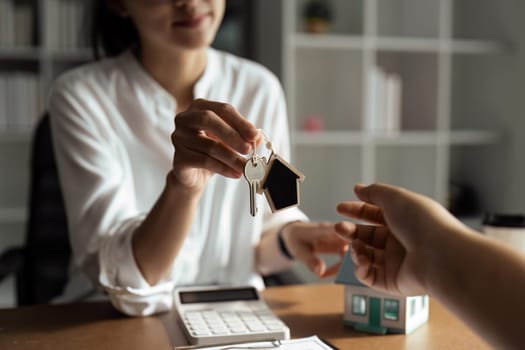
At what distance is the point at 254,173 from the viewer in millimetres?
770

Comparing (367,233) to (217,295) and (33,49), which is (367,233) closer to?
(217,295)

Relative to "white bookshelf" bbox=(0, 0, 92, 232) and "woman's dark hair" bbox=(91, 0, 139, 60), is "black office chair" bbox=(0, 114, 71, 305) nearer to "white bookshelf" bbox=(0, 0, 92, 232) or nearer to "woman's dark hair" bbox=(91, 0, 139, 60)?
"woman's dark hair" bbox=(91, 0, 139, 60)

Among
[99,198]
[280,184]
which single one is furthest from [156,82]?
[280,184]

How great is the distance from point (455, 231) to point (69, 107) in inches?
34.3

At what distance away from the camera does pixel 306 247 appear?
3.84 feet

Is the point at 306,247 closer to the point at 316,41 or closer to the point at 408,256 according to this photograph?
the point at 408,256

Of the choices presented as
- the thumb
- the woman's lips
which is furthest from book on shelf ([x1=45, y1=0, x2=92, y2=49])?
the thumb

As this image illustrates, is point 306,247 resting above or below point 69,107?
below

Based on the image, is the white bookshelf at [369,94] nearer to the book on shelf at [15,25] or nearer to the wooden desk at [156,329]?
the book on shelf at [15,25]

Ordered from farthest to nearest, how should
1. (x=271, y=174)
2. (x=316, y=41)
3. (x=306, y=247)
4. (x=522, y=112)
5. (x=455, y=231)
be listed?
(x=522, y=112) < (x=316, y=41) < (x=306, y=247) < (x=271, y=174) < (x=455, y=231)

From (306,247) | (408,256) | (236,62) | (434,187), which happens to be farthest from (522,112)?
(408,256)

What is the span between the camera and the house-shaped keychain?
2.48 ft

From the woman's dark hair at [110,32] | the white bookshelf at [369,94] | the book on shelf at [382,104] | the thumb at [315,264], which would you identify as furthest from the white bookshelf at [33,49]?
the thumb at [315,264]

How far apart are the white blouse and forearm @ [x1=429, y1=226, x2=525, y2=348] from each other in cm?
54
